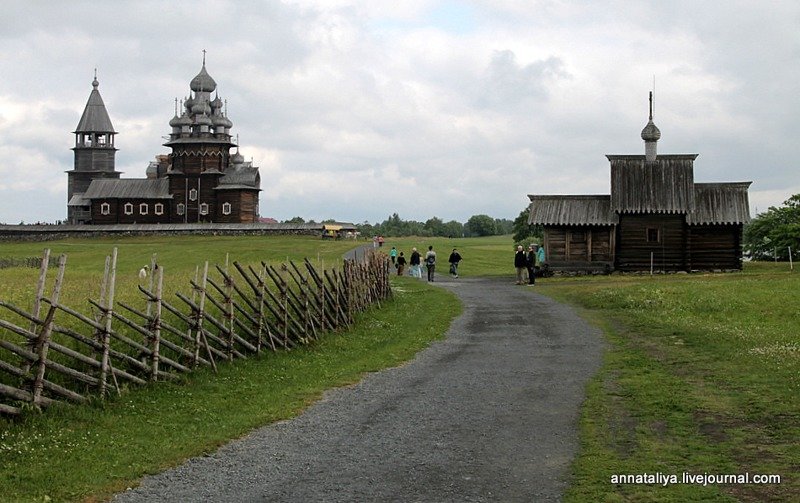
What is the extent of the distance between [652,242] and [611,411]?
40642 millimetres

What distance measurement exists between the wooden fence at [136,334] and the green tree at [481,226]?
16111 centimetres

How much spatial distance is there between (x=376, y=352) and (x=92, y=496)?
40.4 ft

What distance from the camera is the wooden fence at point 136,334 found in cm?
1310

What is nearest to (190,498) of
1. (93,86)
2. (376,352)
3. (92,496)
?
(92,496)

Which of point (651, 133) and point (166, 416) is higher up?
point (651, 133)

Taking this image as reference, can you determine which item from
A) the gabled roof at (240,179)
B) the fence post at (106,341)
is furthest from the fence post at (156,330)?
the gabled roof at (240,179)

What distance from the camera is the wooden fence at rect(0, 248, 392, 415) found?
1310cm

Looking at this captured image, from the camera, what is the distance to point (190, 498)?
32.8 ft

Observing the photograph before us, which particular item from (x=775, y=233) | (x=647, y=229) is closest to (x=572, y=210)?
(x=647, y=229)

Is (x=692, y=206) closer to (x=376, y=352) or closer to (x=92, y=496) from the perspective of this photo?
(x=376, y=352)

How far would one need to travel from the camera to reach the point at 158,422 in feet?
44.2

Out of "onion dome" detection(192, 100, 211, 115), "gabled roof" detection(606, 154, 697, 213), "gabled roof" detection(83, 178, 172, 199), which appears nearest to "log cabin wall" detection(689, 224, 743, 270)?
"gabled roof" detection(606, 154, 697, 213)

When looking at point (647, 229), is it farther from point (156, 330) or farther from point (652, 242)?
point (156, 330)

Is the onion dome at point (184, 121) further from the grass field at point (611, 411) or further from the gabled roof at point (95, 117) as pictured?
the grass field at point (611, 411)
